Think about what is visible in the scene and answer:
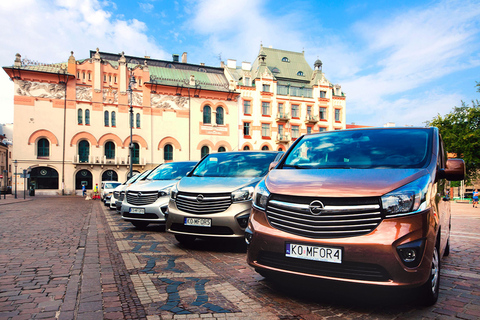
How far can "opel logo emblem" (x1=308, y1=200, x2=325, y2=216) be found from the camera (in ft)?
10.7

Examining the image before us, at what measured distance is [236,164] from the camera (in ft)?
24.4

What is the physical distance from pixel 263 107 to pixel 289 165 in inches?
1738

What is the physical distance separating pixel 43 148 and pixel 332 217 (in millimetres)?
41606

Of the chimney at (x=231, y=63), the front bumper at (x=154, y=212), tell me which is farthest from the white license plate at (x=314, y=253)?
the chimney at (x=231, y=63)

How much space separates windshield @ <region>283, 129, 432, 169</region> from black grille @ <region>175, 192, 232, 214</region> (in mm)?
1794

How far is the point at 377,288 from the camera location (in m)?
3.04

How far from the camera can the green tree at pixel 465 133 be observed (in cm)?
3541

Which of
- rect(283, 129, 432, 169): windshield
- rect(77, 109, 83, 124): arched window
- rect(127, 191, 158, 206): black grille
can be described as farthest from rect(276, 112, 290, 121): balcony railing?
rect(283, 129, 432, 169): windshield

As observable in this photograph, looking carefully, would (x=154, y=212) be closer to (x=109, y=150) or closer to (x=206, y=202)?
(x=206, y=202)

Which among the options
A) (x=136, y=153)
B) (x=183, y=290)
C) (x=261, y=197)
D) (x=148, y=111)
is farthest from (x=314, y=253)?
(x=148, y=111)

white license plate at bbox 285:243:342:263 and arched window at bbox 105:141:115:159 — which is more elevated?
arched window at bbox 105:141:115:159

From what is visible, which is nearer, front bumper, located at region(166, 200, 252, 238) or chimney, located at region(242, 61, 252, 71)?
front bumper, located at region(166, 200, 252, 238)

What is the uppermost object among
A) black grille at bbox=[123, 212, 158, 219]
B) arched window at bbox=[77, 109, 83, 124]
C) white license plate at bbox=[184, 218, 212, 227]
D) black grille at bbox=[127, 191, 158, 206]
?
arched window at bbox=[77, 109, 83, 124]

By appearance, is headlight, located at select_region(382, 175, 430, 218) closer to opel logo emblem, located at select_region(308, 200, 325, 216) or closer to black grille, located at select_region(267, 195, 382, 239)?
black grille, located at select_region(267, 195, 382, 239)
